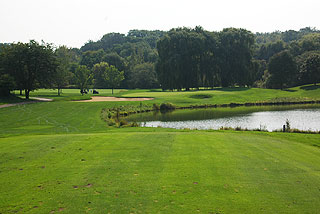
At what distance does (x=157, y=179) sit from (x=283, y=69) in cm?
9102

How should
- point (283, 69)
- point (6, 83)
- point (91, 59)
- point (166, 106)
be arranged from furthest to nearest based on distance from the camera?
point (91, 59) < point (283, 69) < point (166, 106) < point (6, 83)

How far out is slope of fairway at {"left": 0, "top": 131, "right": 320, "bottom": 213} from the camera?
7773 mm

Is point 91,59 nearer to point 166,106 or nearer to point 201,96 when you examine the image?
point 201,96

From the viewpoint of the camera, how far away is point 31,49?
61.5 m

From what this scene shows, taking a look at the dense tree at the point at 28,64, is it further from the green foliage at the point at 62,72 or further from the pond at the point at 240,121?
the pond at the point at 240,121

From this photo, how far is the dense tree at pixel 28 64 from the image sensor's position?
60062 mm

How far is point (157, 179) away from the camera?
953 centimetres

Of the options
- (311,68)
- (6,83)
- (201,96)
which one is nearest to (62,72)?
(6,83)

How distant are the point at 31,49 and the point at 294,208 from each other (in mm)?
62815

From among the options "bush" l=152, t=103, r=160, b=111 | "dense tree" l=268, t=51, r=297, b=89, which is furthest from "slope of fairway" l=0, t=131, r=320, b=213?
"dense tree" l=268, t=51, r=297, b=89

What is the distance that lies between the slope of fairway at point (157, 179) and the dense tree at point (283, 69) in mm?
83704

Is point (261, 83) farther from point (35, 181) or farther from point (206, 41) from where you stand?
point (35, 181)

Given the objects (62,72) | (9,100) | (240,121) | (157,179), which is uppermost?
(62,72)

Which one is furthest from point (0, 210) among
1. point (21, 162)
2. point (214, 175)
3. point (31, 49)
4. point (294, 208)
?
point (31, 49)
